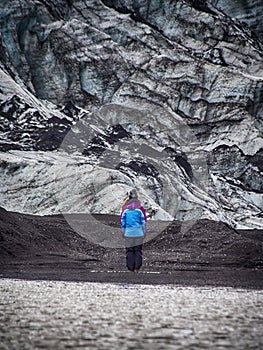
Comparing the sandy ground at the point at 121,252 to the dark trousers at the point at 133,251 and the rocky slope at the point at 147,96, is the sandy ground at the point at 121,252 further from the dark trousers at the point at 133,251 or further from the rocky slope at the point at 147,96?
the rocky slope at the point at 147,96

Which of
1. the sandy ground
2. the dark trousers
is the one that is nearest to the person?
the dark trousers

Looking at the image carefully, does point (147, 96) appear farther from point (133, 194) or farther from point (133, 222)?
point (133, 222)

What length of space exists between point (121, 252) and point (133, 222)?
7.77 meters

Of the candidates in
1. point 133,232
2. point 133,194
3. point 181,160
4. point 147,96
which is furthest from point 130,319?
point 147,96

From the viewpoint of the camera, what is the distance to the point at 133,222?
12406 mm

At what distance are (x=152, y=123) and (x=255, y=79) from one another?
1219 cm

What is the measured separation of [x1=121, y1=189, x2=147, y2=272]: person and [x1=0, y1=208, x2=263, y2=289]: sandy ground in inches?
11.7

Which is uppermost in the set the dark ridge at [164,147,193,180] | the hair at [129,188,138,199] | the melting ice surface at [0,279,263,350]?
the dark ridge at [164,147,193,180]

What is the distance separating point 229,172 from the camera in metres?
55.4

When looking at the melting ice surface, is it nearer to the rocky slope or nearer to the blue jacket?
the blue jacket

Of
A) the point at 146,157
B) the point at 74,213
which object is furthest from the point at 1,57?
the point at 74,213

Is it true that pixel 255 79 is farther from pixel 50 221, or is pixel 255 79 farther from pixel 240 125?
pixel 50 221

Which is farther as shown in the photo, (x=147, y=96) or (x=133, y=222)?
(x=147, y=96)

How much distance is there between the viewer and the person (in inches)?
485
